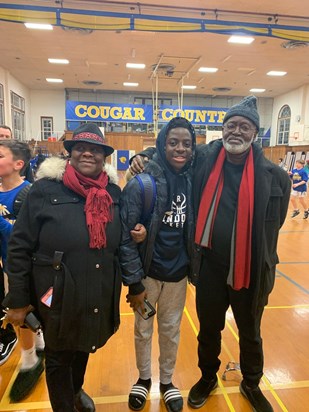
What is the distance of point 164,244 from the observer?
6.20 ft

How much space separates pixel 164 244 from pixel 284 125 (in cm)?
2307

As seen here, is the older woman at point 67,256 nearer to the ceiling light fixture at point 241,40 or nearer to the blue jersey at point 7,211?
the blue jersey at point 7,211

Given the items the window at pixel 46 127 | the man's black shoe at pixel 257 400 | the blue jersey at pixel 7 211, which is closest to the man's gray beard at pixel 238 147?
the blue jersey at pixel 7 211

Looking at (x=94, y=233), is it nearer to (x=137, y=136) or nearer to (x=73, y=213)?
(x=73, y=213)

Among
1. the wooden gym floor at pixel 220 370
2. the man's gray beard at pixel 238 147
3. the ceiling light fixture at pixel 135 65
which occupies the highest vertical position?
the ceiling light fixture at pixel 135 65

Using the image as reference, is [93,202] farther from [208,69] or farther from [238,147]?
[208,69]

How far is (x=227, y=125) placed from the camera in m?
1.88

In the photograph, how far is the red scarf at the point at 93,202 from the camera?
5.12 feet

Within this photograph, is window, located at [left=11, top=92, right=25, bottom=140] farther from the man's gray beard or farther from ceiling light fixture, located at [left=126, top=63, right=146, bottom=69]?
the man's gray beard

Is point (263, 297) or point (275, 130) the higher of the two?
point (275, 130)

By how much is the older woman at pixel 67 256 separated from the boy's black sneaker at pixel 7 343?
1.11 meters

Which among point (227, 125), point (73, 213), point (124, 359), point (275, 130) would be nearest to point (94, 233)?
point (73, 213)

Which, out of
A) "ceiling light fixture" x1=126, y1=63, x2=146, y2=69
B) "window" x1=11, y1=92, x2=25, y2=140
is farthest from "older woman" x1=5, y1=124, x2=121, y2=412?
"window" x1=11, y1=92, x2=25, y2=140

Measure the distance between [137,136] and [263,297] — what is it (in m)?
18.4
